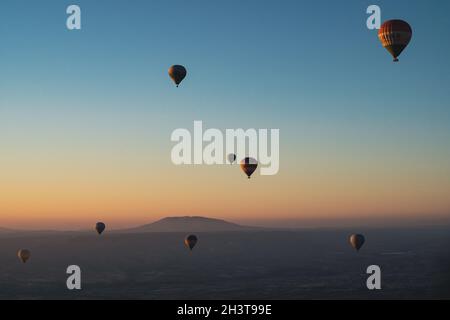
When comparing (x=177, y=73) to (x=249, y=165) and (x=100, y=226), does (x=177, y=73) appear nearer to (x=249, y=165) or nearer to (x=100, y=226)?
(x=249, y=165)

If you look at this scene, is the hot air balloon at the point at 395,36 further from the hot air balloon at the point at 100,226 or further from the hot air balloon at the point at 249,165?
the hot air balloon at the point at 100,226

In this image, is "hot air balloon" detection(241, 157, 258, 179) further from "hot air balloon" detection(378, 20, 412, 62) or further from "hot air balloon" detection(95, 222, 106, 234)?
"hot air balloon" detection(95, 222, 106, 234)

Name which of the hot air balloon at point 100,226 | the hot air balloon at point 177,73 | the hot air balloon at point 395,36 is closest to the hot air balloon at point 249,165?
the hot air balloon at point 177,73

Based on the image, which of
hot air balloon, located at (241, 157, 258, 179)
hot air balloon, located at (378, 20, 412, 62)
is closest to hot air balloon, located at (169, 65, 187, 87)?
hot air balloon, located at (241, 157, 258, 179)
